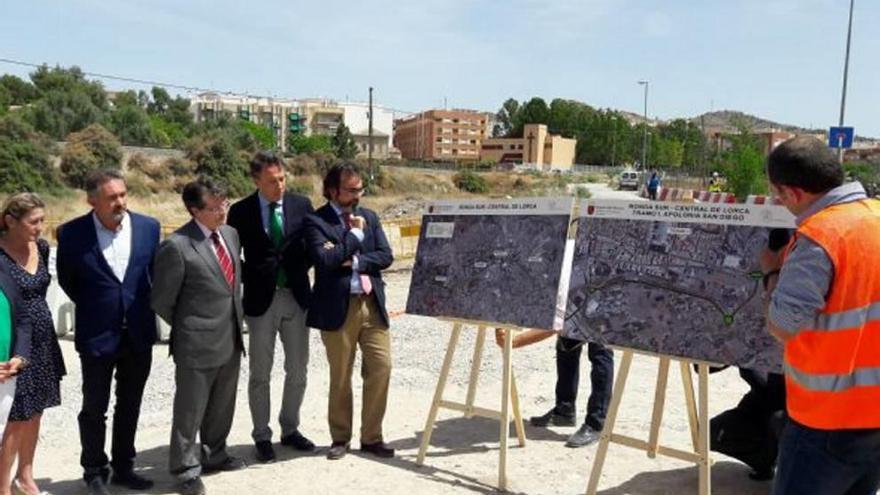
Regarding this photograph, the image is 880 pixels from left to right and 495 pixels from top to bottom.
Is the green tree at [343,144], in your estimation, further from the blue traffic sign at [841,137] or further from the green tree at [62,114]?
the blue traffic sign at [841,137]

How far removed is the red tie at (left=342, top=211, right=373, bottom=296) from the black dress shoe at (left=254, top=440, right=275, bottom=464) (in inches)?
50.2

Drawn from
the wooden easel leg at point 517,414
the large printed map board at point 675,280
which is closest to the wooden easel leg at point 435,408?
the wooden easel leg at point 517,414

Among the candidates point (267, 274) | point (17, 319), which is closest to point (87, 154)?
point (267, 274)

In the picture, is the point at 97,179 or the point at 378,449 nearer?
the point at 97,179

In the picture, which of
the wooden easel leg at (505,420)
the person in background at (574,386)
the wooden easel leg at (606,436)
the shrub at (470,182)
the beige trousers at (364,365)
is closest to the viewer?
the wooden easel leg at (606,436)

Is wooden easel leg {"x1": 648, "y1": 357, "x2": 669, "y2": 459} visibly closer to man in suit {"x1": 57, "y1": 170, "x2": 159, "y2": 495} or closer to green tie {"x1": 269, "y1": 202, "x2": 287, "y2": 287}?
green tie {"x1": 269, "y1": 202, "x2": 287, "y2": 287}

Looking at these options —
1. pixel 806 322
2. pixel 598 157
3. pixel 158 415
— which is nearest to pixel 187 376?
pixel 158 415

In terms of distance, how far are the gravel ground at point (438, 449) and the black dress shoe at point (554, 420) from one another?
9 centimetres

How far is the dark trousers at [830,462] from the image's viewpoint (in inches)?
111

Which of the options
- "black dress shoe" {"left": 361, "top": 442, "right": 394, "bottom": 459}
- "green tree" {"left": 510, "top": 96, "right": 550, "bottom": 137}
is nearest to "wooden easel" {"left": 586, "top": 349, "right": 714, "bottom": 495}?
"black dress shoe" {"left": 361, "top": 442, "right": 394, "bottom": 459}

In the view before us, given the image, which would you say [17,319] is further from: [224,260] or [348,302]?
[348,302]

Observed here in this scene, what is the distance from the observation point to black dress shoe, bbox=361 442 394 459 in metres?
5.73

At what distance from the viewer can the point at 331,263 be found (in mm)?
5367

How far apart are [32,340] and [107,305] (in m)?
0.45
